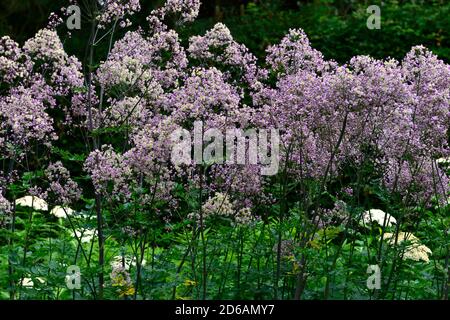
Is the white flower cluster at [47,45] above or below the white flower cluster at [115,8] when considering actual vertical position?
below

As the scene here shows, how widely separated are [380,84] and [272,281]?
65.4 inches

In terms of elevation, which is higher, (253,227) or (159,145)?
(159,145)

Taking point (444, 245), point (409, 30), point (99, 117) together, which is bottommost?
point (444, 245)

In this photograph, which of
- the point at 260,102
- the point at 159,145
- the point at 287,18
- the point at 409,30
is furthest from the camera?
the point at 287,18

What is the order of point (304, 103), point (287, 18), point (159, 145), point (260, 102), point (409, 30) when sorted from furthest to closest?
1. point (287, 18)
2. point (409, 30)
3. point (260, 102)
4. point (304, 103)
5. point (159, 145)

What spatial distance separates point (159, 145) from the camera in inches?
198

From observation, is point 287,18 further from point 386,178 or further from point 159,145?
point 159,145

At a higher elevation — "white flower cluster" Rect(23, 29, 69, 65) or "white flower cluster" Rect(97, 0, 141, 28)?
"white flower cluster" Rect(97, 0, 141, 28)

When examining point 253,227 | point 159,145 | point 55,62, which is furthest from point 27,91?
point 253,227

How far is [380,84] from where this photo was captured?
5117 mm

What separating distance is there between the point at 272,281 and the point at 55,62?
220 cm

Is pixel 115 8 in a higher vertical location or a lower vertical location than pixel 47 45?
higher

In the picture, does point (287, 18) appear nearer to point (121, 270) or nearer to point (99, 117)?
point (99, 117)
